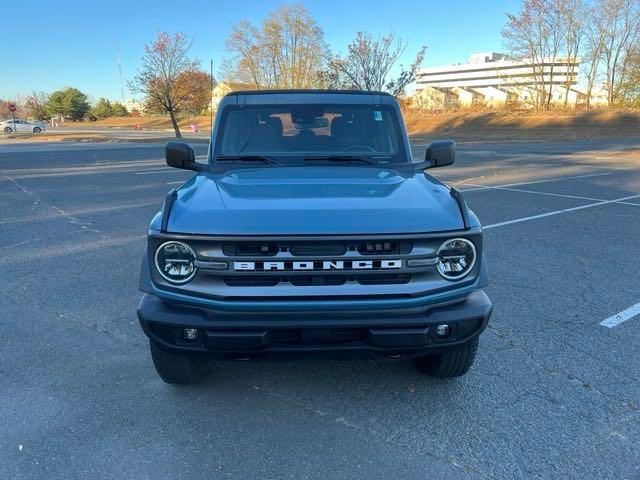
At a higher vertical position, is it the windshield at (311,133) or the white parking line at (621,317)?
the windshield at (311,133)

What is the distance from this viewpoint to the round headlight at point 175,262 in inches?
99.0

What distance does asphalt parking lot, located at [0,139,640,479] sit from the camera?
2459 mm

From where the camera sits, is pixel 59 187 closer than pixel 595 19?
Yes

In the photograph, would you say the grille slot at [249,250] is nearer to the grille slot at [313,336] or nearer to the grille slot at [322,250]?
the grille slot at [322,250]

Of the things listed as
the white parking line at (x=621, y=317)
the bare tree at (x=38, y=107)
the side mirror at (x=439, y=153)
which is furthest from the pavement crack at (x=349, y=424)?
the bare tree at (x=38, y=107)

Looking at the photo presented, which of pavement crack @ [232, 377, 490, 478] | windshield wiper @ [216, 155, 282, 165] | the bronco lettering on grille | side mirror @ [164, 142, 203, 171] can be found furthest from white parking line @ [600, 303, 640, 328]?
side mirror @ [164, 142, 203, 171]

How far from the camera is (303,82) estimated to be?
40.7 metres

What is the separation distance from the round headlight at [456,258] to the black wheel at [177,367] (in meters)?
1.45

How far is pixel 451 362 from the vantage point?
3008 mm

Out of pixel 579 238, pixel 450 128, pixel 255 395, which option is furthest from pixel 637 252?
pixel 450 128

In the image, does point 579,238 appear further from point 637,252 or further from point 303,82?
point 303,82

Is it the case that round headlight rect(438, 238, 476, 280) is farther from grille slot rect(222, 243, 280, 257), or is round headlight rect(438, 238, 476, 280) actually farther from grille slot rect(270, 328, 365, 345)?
grille slot rect(222, 243, 280, 257)

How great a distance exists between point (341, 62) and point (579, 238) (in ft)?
106

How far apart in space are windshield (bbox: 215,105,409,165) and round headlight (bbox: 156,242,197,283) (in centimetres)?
142
